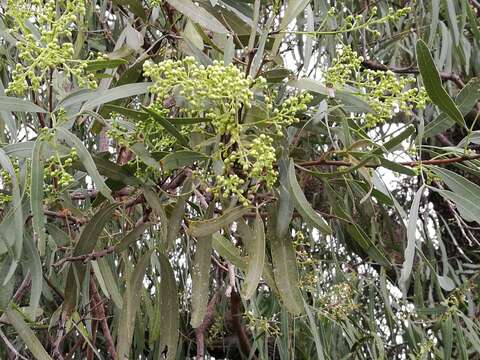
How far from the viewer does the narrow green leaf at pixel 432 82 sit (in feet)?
3.09

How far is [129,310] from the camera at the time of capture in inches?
44.6

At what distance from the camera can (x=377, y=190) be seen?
109 cm

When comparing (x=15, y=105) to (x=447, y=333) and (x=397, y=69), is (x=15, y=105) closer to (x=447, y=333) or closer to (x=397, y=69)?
(x=397, y=69)

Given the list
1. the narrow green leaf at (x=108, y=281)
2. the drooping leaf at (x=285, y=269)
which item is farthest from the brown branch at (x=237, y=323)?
the drooping leaf at (x=285, y=269)

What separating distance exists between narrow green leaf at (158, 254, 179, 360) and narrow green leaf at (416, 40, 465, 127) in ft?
1.60

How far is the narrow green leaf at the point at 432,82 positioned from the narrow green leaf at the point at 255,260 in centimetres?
28

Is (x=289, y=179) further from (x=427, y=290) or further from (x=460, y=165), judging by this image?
(x=427, y=290)

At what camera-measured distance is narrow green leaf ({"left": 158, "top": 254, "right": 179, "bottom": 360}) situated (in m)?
1.13

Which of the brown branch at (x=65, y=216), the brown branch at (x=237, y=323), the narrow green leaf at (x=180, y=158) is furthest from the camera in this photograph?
the brown branch at (x=237, y=323)

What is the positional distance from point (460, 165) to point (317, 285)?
105 cm

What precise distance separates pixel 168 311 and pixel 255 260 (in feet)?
0.85

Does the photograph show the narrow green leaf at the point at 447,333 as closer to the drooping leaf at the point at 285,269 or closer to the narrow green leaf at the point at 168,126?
the drooping leaf at the point at 285,269

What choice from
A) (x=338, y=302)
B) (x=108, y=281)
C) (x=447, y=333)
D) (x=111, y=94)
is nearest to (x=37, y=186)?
(x=111, y=94)

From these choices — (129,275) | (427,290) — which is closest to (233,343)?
(427,290)
